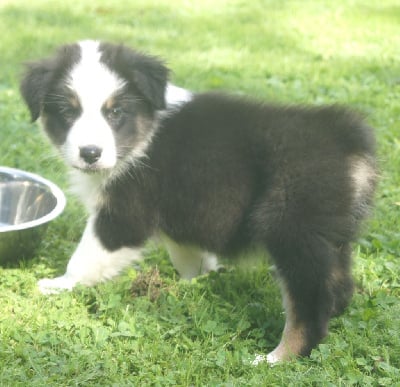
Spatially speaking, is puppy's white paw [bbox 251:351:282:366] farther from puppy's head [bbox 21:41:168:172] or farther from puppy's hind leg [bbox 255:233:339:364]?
puppy's head [bbox 21:41:168:172]

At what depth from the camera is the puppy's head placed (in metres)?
4.12

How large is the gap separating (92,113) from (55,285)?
3.30 feet

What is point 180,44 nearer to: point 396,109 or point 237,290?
point 396,109

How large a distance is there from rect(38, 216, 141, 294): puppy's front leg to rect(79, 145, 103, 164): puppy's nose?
19.0 inches

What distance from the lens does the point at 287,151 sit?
3.91 m

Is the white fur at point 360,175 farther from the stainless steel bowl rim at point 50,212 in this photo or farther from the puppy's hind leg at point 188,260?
the stainless steel bowl rim at point 50,212

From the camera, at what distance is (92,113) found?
163 inches

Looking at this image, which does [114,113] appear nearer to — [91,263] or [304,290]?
[91,263]

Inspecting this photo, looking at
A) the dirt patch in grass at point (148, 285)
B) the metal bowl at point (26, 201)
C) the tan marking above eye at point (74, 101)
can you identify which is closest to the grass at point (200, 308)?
the dirt patch in grass at point (148, 285)

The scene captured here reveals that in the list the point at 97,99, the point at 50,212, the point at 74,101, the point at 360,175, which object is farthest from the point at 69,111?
the point at 360,175

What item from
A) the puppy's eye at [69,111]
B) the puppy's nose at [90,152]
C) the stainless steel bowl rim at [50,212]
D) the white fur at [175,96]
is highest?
the white fur at [175,96]

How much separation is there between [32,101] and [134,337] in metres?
1.39

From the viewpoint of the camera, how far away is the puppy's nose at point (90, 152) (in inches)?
160

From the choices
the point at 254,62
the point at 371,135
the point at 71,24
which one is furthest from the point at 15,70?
the point at 371,135
